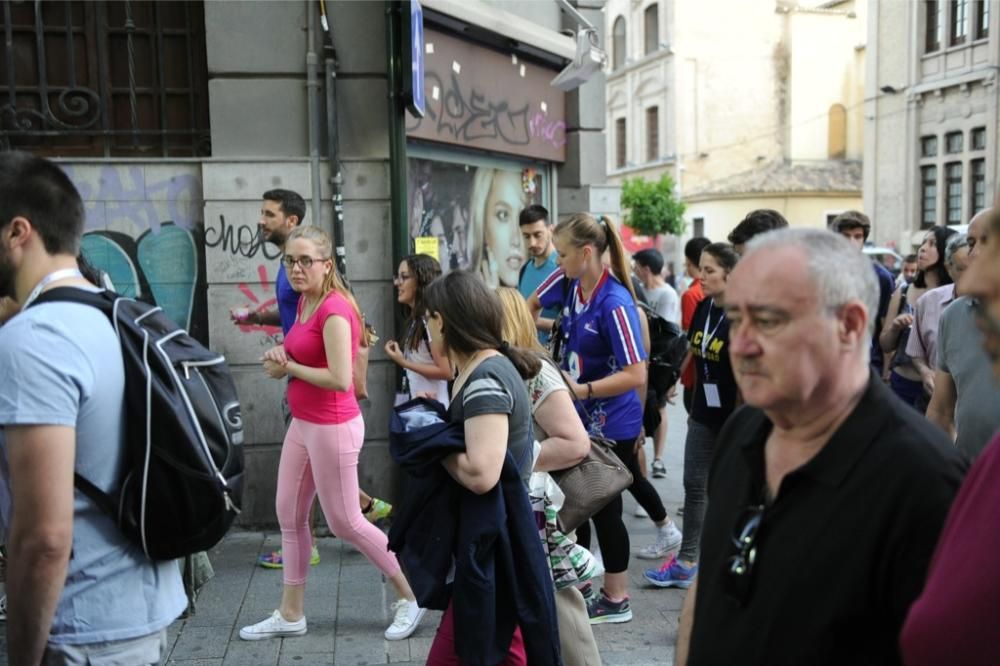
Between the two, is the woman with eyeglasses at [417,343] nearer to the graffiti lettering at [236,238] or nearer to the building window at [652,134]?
the graffiti lettering at [236,238]

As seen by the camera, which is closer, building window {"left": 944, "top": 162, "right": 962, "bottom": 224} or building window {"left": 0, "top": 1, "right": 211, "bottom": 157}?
building window {"left": 0, "top": 1, "right": 211, "bottom": 157}

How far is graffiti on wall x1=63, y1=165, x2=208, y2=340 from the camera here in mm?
6227

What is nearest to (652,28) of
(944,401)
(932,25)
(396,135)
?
(932,25)

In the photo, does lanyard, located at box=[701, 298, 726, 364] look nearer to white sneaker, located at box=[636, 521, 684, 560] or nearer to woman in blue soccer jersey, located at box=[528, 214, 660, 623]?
woman in blue soccer jersey, located at box=[528, 214, 660, 623]

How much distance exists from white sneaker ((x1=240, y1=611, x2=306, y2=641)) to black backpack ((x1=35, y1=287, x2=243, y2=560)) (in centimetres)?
265

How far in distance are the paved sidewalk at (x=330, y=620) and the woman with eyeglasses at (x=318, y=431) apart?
0.13 m

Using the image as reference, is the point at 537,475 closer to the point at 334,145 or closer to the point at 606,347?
the point at 606,347

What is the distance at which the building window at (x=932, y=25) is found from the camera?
32.6 metres

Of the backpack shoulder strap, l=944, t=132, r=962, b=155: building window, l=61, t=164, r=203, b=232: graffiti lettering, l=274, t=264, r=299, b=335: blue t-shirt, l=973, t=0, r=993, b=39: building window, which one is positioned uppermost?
l=973, t=0, r=993, b=39: building window

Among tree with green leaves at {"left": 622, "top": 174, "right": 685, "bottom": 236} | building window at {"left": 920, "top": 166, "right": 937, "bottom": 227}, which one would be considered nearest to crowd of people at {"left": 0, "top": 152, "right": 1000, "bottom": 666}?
building window at {"left": 920, "top": 166, "right": 937, "bottom": 227}

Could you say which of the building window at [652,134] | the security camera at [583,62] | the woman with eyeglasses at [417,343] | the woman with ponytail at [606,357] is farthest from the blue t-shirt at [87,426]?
the building window at [652,134]

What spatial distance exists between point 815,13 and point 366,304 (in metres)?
48.2

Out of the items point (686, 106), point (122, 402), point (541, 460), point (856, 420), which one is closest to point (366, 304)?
point (541, 460)

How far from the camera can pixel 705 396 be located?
5254 millimetres
